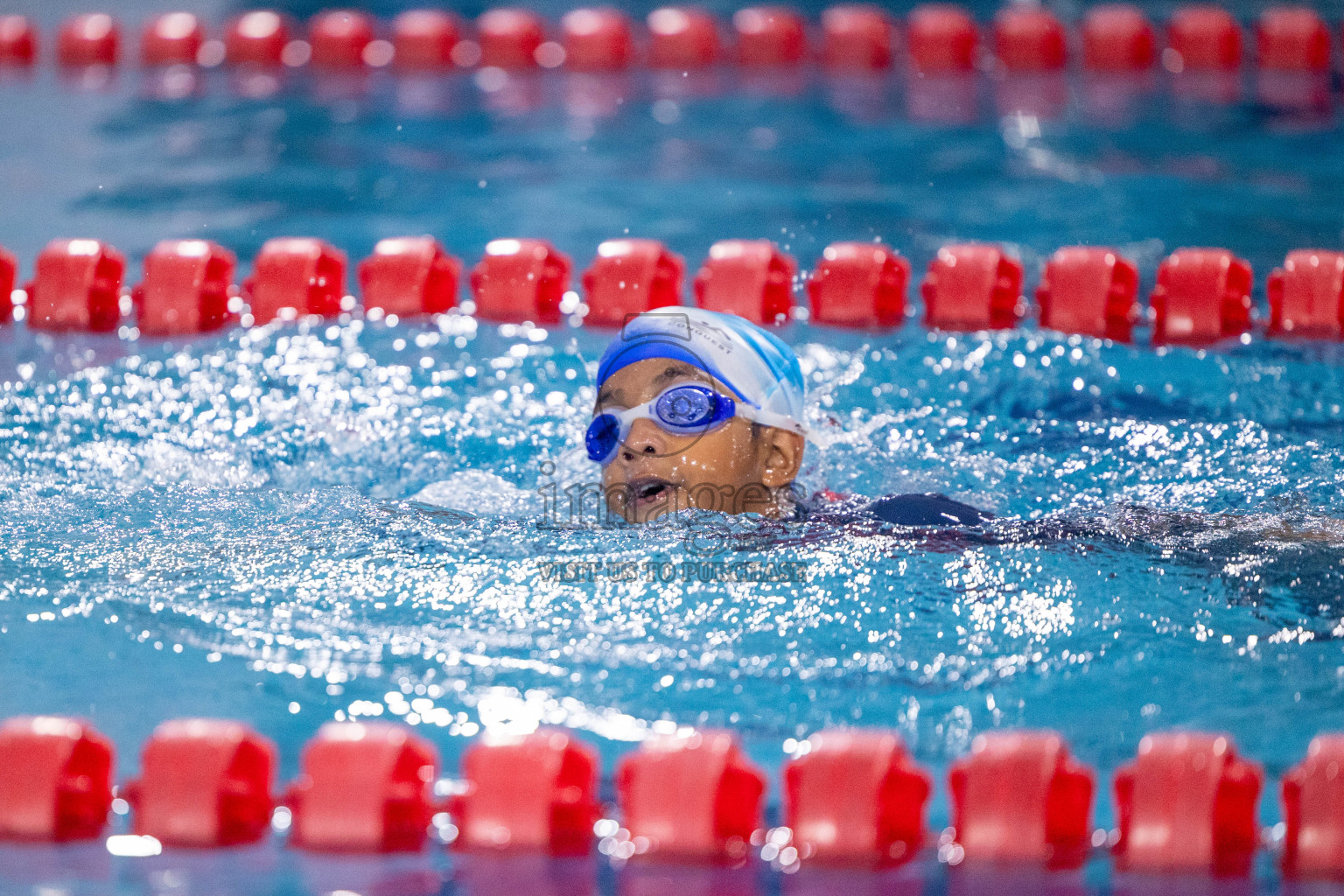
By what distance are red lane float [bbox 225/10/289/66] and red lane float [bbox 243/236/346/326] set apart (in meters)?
4.48

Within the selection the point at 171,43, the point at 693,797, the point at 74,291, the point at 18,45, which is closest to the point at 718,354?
the point at 693,797

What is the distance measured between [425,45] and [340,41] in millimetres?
555

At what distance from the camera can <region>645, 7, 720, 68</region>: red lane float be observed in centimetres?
915

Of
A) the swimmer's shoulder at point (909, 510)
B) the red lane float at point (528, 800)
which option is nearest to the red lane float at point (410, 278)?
the swimmer's shoulder at point (909, 510)

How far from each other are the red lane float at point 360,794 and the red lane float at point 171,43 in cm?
792

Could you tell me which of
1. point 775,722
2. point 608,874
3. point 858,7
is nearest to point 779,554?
point 775,722

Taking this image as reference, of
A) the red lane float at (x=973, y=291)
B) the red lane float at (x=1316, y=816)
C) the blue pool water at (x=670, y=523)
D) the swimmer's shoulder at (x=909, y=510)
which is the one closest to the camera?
the red lane float at (x=1316, y=816)

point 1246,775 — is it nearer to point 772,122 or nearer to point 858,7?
point 772,122

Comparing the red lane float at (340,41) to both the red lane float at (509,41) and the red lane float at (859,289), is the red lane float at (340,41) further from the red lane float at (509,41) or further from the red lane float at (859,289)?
the red lane float at (859,289)

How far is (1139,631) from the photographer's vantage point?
3.27 m

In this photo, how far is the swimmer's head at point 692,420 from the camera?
11.8ft

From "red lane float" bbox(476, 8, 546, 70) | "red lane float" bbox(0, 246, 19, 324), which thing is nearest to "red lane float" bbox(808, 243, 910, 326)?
"red lane float" bbox(0, 246, 19, 324)

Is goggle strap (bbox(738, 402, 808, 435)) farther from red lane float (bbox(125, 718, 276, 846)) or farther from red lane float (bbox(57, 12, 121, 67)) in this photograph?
red lane float (bbox(57, 12, 121, 67))

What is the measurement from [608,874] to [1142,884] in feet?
2.97
